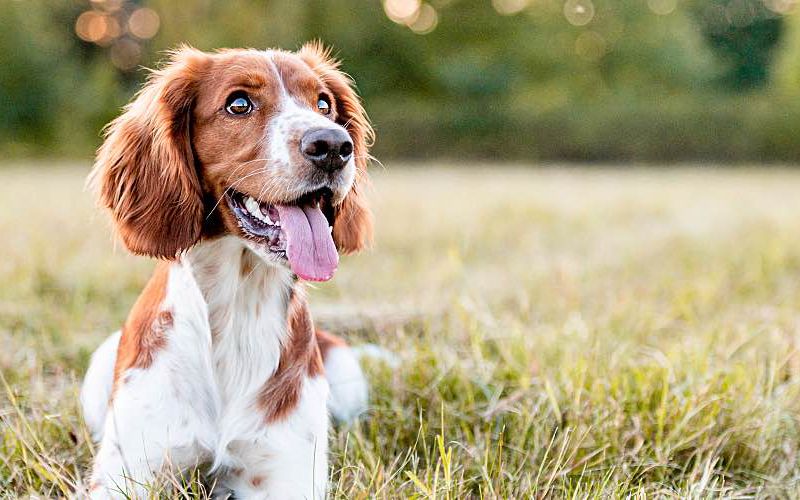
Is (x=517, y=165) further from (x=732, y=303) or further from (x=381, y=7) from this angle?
(x=732, y=303)

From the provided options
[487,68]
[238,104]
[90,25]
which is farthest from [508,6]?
[238,104]

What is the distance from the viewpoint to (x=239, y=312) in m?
2.62

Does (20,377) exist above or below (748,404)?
below

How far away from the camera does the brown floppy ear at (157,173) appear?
101 inches

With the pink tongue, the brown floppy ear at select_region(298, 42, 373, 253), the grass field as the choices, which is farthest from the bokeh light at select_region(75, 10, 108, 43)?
the pink tongue

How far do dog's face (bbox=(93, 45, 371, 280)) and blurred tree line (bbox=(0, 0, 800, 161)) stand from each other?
1966cm

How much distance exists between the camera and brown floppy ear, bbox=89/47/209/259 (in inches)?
101

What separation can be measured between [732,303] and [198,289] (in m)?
3.55

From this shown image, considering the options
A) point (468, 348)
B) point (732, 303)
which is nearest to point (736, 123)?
point (732, 303)

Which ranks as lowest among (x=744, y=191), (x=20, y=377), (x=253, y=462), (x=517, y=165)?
(x=517, y=165)

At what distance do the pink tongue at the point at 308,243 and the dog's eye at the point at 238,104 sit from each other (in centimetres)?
34

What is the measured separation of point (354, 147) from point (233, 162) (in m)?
0.57

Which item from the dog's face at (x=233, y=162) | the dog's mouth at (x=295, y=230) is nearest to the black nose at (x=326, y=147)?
the dog's face at (x=233, y=162)

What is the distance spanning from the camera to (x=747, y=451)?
2.79m
